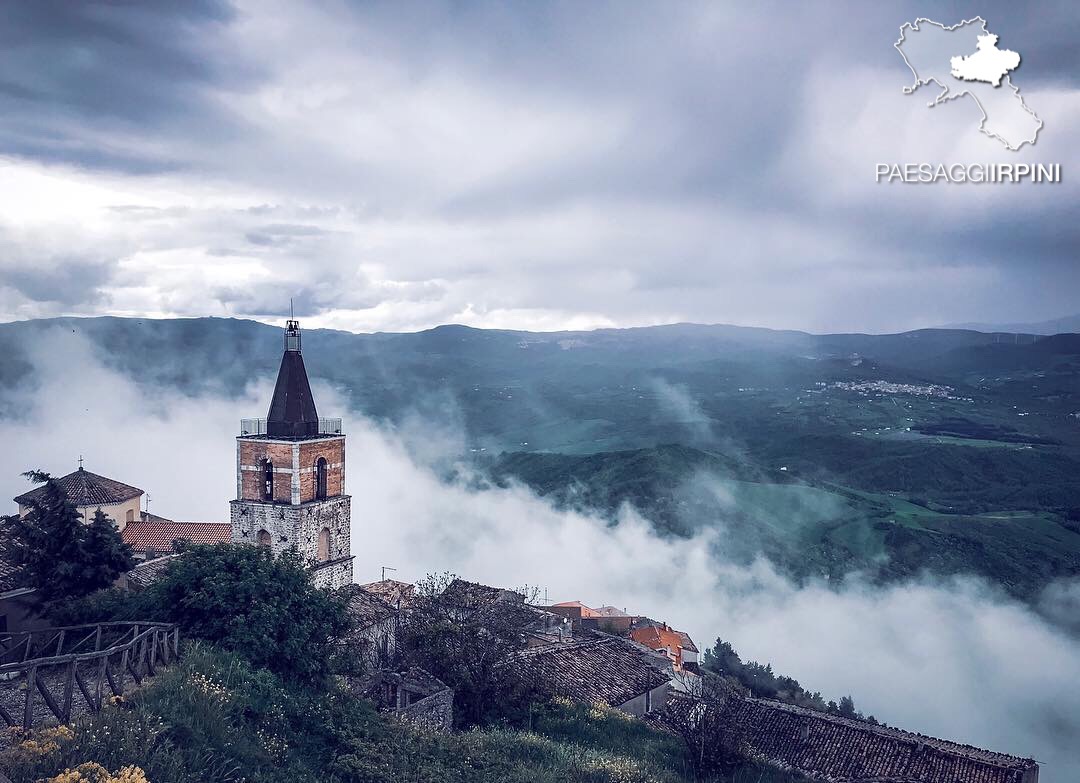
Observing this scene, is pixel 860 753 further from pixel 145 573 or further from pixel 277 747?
pixel 145 573

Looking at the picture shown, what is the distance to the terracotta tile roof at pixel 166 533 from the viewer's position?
33.5m

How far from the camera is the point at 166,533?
114 feet

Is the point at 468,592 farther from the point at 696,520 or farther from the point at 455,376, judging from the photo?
the point at 455,376

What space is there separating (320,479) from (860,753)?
23.1 meters

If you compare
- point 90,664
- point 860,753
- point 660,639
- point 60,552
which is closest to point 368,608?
point 60,552

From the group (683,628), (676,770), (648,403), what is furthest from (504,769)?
(648,403)

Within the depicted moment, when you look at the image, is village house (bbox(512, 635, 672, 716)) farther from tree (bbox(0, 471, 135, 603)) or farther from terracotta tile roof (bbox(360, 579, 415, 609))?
tree (bbox(0, 471, 135, 603))

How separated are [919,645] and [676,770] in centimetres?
6660

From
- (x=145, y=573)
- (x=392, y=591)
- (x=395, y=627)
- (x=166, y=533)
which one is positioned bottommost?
(x=392, y=591)

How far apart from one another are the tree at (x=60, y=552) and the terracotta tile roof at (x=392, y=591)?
15134 mm

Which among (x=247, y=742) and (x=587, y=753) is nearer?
(x=247, y=742)

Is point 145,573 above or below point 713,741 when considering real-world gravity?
above

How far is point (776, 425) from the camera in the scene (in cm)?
14888

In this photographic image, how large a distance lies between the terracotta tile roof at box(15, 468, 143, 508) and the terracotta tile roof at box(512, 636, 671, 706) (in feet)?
73.7
